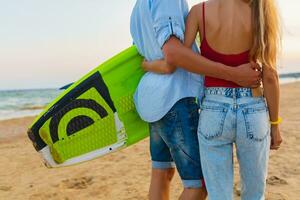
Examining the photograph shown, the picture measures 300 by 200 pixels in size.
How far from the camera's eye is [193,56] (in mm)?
2113

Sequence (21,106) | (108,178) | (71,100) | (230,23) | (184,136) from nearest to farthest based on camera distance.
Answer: (230,23), (184,136), (71,100), (108,178), (21,106)

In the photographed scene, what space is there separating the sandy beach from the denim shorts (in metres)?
1.81

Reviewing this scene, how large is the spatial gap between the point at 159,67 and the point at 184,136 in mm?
396

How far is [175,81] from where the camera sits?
2.28 meters

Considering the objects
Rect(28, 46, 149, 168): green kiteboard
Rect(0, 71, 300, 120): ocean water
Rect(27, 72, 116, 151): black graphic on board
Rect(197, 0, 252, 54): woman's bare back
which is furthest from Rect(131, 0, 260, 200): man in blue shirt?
Rect(0, 71, 300, 120): ocean water

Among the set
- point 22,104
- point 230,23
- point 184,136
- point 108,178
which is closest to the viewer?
point 230,23

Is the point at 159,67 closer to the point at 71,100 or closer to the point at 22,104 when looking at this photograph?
the point at 71,100

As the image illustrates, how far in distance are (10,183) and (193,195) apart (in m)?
3.53

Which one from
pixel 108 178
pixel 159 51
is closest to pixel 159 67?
pixel 159 51

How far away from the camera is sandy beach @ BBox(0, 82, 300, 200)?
432cm

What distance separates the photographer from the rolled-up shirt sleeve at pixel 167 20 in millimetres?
2139

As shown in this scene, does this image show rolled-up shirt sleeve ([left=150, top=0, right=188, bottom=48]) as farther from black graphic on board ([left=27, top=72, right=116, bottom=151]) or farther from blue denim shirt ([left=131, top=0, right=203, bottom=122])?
black graphic on board ([left=27, top=72, right=116, bottom=151])

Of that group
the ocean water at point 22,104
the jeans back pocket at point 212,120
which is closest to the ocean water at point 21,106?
the ocean water at point 22,104

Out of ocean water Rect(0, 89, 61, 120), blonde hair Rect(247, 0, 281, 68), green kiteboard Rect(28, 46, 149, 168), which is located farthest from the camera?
ocean water Rect(0, 89, 61, 120)
